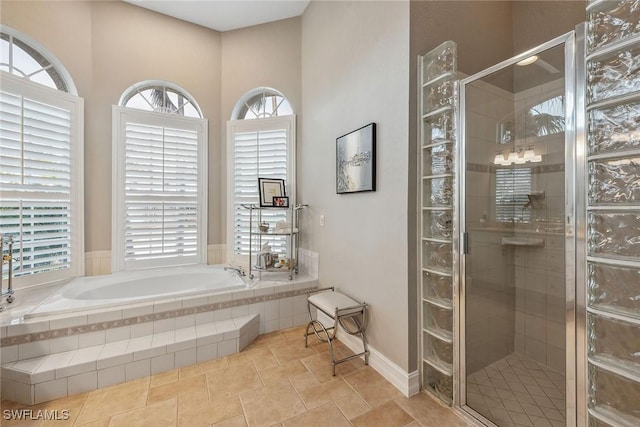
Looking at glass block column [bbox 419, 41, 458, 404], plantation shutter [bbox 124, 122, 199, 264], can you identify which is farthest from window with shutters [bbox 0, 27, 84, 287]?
glass block column [bbox 419, 41, 458, 404]

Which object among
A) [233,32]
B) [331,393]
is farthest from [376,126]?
[233,32]

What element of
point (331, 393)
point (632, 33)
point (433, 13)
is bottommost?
point (331, 393)

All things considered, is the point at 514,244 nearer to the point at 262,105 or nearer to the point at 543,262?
the point at 543,262

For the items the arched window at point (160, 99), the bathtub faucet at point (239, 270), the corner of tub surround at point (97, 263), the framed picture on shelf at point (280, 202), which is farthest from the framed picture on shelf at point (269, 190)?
the corner of tub surround at point (97, 263)

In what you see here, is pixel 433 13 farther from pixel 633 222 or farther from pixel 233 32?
pixel 233 32

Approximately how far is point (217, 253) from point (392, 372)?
8.27 feet

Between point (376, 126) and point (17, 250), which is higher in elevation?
point (376, 126)

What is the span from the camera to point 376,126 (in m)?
2.04

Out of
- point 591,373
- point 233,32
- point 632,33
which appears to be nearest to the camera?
point 632,33

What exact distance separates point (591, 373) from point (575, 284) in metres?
0.35

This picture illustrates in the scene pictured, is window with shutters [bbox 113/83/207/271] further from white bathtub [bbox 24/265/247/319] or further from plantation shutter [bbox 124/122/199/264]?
white bathtub [bbox 24/265/247/319]

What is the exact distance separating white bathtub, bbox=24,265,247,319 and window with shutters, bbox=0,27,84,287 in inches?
12.5

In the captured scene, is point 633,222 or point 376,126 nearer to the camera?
point 633,222

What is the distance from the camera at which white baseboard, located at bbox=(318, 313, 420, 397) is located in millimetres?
1768
